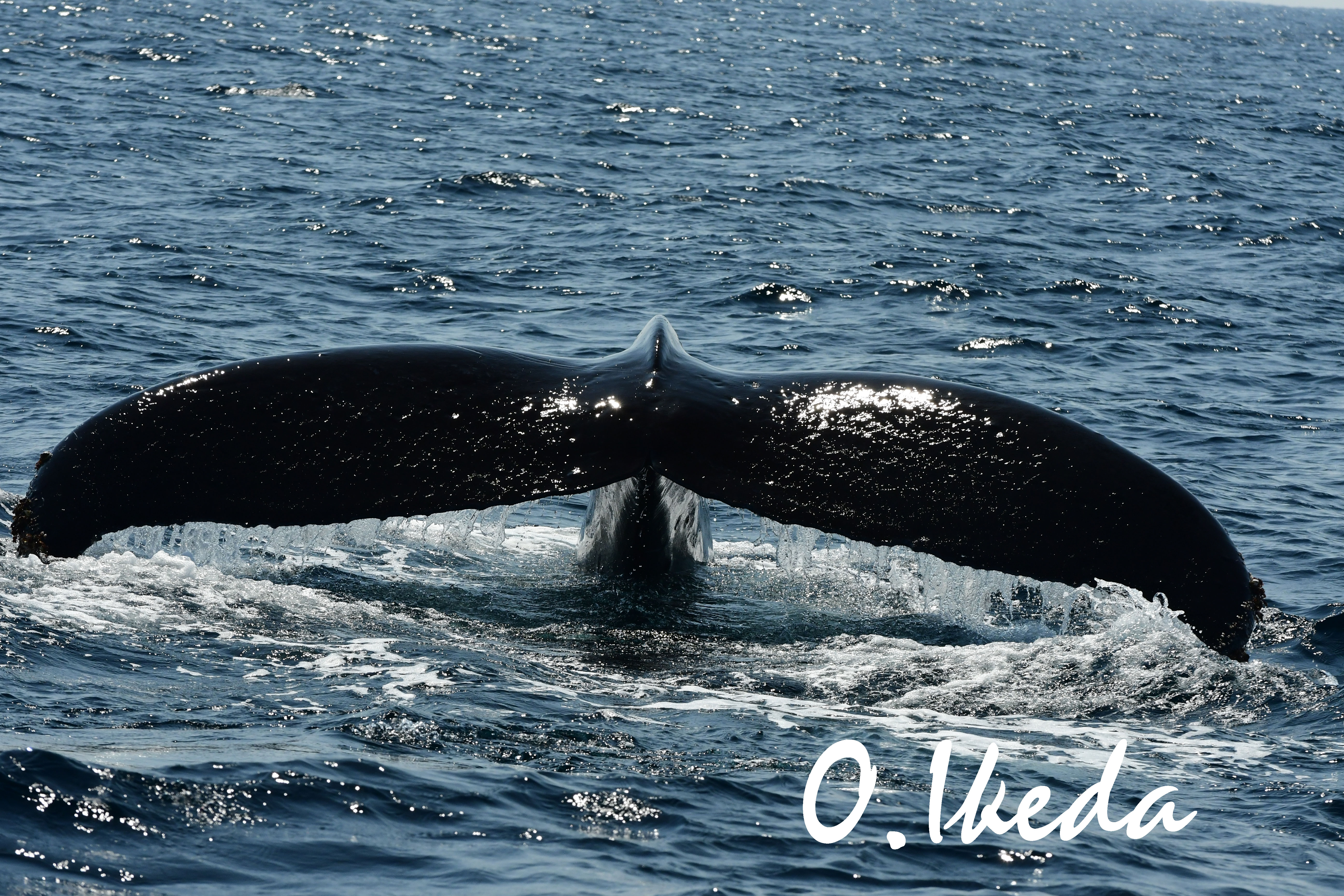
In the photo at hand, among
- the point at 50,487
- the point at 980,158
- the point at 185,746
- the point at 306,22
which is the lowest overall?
the point at 185,746

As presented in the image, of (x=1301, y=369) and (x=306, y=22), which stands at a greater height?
(x=306, y=22)

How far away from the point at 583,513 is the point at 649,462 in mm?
4753

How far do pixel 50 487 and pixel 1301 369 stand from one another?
12179 mm

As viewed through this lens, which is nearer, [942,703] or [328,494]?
[328,494]

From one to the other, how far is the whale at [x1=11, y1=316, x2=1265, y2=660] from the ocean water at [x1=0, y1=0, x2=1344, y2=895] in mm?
417

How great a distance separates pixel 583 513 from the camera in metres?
10.4

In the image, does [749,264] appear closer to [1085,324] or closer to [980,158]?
[1085,324]

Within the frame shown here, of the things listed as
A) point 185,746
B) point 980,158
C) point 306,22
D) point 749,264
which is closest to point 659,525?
point 185,746

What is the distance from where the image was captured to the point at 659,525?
753cm

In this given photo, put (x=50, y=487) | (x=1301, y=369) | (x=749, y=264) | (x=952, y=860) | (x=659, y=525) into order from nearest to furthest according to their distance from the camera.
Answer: (x=952, y=860)
(x=50, y=487)
(x=659, y=525)
(x=1301, y=369)
(x=749, y=264)
